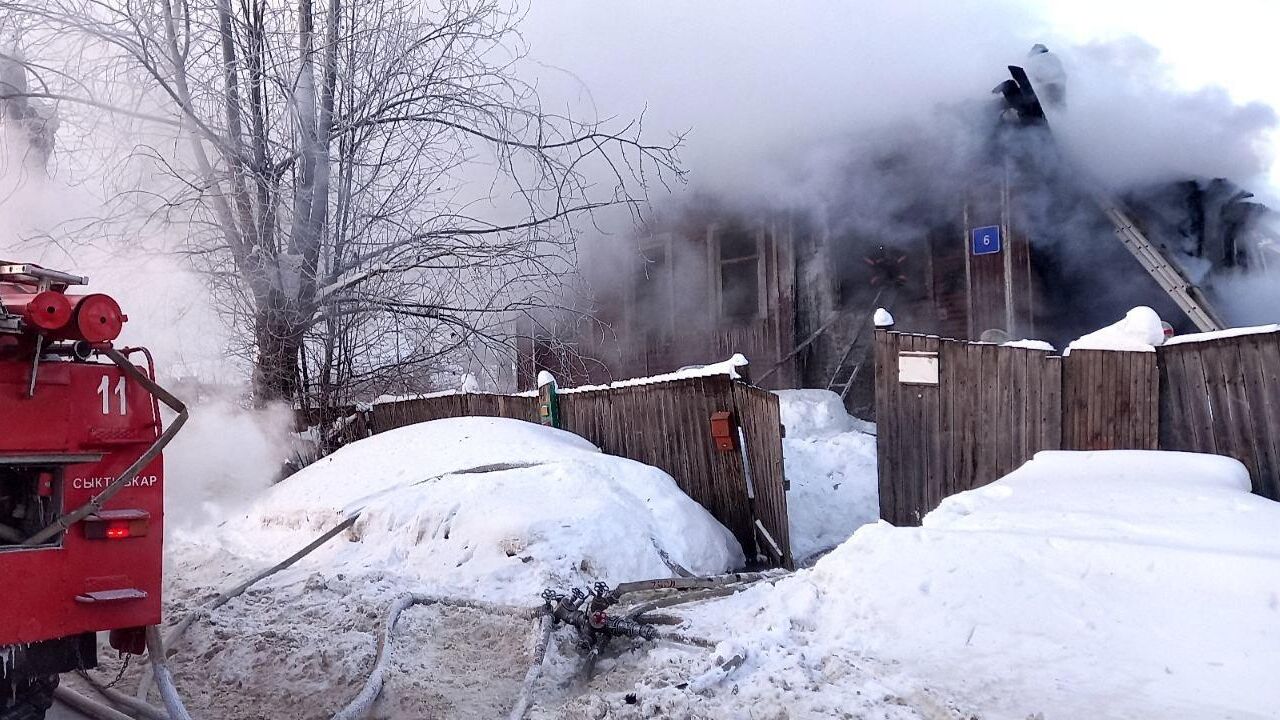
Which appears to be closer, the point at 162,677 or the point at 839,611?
the point at 162,677

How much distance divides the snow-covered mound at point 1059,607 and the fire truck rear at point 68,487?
2.60m

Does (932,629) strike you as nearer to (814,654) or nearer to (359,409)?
(814,654)

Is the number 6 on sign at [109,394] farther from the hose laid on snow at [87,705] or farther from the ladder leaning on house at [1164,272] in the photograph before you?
the ladder leaning on house at [1164,272]

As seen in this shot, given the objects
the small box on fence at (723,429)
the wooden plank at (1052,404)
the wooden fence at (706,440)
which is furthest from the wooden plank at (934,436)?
the small box on fence at (723,429)

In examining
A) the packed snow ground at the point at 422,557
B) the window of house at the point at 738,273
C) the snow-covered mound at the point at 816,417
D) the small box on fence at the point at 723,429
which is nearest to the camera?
the packed snow ground at the point at 422,557

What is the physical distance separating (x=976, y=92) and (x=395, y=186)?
775 cm

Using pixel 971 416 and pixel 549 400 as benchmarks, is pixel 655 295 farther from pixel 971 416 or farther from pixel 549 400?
pixel 971 416

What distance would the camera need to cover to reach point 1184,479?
552cm

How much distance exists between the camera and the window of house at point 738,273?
14719mm

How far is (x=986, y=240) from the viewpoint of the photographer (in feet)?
39.2

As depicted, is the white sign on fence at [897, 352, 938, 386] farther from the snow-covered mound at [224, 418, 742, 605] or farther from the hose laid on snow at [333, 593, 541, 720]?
the hose laid on snow at [333, 593, 541, 720]

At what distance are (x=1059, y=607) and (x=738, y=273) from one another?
11.3 metres

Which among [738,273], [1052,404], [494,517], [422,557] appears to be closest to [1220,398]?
[1052,404]

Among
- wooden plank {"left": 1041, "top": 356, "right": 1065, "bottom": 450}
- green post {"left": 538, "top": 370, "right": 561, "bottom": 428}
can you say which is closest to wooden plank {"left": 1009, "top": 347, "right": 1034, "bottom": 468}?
wooden plank {"left": 1041, "top": 356, "right": 1065, "bottom": 450}
